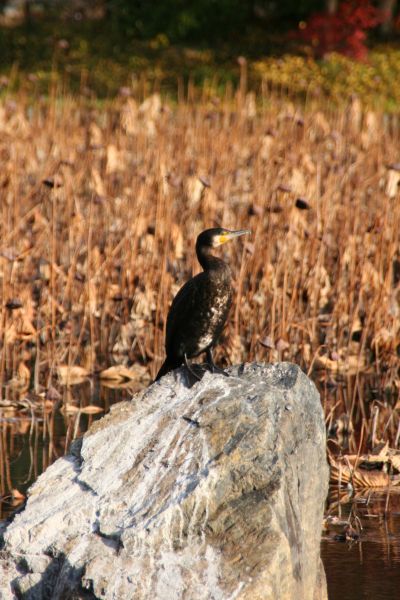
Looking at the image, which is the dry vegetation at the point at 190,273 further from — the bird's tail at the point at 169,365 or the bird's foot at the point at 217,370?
the bird's foot at the point at 217,370

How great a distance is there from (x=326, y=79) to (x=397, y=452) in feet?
56.1

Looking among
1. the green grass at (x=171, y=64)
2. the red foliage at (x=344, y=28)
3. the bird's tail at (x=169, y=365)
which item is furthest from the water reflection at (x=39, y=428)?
the red foliage at (x=344, y=28)

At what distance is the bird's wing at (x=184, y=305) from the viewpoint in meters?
3.82

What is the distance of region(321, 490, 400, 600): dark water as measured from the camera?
11.2ft

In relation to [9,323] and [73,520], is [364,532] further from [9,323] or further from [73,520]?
[9,323]

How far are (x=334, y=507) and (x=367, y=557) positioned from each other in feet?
1.66

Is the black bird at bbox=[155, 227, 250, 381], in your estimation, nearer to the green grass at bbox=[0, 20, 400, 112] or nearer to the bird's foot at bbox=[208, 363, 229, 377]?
the bird's foot at bbox=[208, 363, 229, 377]

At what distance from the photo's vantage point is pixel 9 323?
18.9ft

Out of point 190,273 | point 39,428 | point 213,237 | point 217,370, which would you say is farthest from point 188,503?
point 190,273

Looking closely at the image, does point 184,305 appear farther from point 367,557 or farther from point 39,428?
point 39,428

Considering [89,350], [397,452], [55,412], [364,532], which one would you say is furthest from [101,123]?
[364,532]

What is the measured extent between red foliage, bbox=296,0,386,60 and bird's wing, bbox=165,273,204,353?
59.2 feet

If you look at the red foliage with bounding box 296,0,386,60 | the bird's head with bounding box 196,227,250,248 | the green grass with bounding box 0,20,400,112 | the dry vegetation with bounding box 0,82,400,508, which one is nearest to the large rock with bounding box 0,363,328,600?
the bird's head with bounding box 196,227,250,248

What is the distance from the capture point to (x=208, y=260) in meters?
3.88
